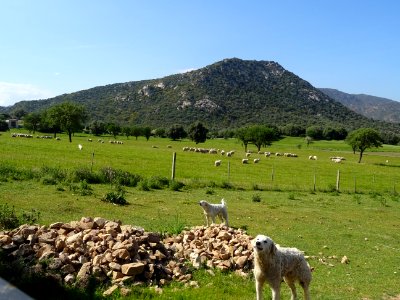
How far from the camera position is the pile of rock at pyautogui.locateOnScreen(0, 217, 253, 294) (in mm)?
8891

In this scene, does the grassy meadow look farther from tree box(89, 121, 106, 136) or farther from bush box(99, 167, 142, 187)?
tree box(89, 121, 106, 136)

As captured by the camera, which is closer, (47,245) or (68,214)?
(47,245)

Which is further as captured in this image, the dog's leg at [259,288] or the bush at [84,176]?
the bush at [84,176]

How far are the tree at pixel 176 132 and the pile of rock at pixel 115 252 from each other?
118m

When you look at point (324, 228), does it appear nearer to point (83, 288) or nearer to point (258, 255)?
point (258, 255)

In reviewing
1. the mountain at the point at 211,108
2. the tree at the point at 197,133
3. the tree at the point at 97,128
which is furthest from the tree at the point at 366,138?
the mountain at the point at 211,108

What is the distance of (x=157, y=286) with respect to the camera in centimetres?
884

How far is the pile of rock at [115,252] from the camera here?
8891 mm

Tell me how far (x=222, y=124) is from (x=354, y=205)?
14951 cm

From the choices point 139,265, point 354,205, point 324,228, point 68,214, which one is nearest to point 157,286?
point 139,265

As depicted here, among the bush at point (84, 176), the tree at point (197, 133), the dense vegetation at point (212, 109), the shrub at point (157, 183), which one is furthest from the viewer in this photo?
the dense vegetation at point (212, 109)

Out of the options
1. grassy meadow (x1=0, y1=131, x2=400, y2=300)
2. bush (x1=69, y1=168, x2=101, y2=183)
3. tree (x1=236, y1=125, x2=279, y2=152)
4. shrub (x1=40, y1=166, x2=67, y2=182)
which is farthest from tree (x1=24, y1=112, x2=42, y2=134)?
grassy meadow (x1=0, y1=131, x2=400, y2=300)

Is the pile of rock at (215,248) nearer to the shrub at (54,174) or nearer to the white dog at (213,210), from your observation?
the white dog at (213,210)

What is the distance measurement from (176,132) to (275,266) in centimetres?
12215
